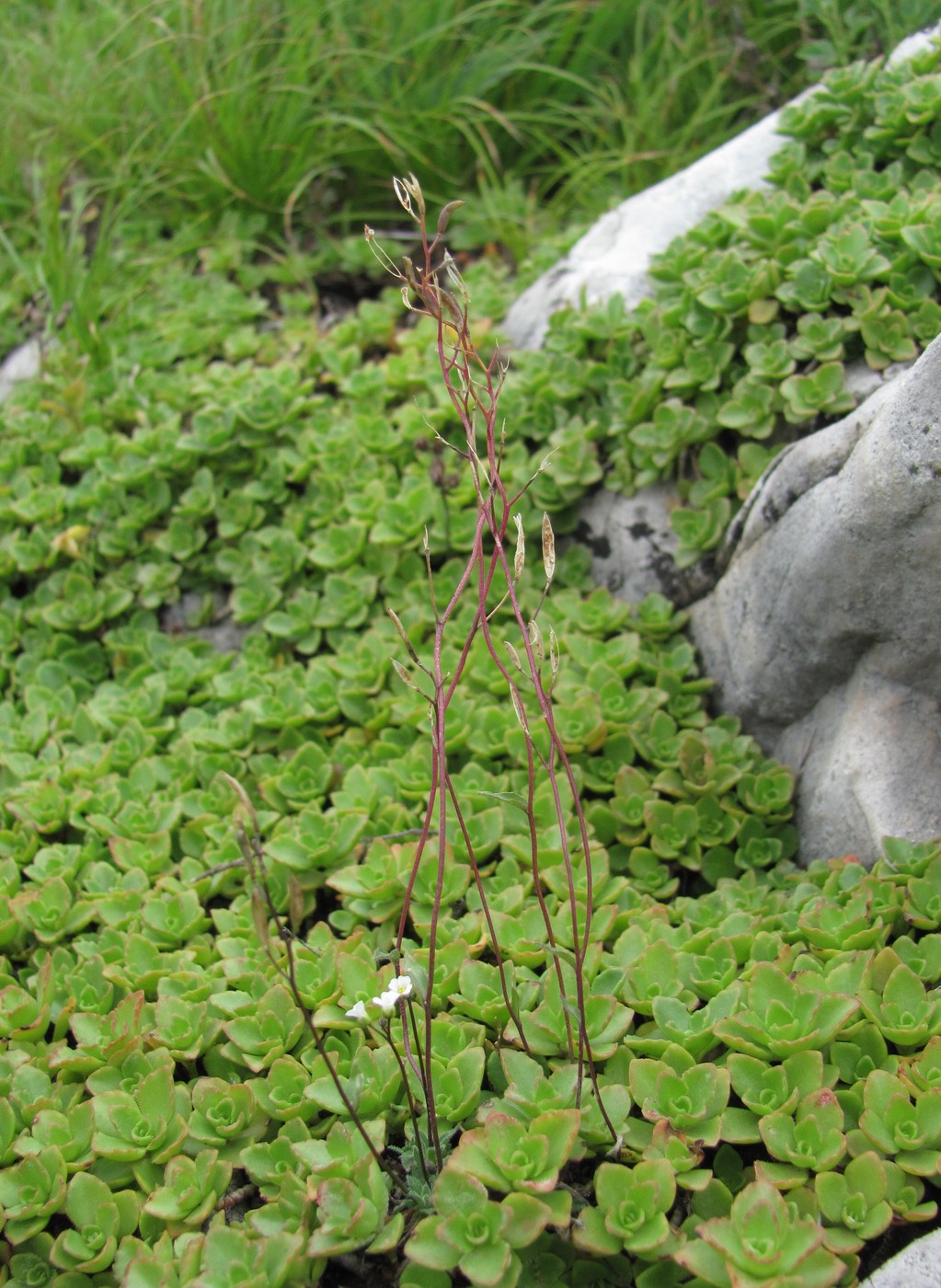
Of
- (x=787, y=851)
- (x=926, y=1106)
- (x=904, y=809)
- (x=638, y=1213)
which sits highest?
(x=638, y=1213)

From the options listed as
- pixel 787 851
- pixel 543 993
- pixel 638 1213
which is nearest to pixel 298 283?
pixel 787 851

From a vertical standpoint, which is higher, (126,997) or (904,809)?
(126,997)

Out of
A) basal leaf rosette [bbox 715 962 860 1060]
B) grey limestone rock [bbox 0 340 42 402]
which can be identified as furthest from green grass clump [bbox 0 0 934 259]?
basal leaf rosette [bbox 715 962 860 1060]

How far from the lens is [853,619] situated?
247 centimetres

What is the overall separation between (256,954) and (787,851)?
1.25 m

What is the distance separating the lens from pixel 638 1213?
1.68 metres

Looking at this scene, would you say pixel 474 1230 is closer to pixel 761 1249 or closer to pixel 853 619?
pixel 761 1249

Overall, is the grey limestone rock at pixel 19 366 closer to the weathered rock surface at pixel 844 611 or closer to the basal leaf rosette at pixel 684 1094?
the weathered rock surface at pixel 844 611

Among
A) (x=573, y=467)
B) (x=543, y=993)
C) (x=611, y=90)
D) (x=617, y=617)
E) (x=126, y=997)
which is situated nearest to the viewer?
(x=543, y=993)

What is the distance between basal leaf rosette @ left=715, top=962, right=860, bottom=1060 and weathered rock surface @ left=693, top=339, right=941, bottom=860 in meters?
0.58

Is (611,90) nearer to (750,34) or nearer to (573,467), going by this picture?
(750,34)

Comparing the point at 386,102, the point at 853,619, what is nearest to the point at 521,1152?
the point at 853,619

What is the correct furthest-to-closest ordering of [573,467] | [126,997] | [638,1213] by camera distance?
[573,467]
[126,997]
[638,1213]

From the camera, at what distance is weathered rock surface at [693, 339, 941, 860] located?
227 cm
